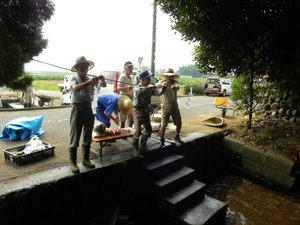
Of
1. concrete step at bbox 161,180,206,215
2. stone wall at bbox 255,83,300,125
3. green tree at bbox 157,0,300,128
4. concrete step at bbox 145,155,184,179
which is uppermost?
green tree at bbox 157,0,300,128

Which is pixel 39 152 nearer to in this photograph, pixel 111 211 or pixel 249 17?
pixel 111 211

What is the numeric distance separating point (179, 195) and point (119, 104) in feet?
7.83

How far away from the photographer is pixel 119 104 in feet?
14.4

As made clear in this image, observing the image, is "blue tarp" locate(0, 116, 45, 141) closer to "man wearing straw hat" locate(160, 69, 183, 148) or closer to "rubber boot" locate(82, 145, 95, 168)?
"rubber boot" locate(82, 145, 95, 168)

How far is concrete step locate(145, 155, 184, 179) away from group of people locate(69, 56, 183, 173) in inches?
13.9

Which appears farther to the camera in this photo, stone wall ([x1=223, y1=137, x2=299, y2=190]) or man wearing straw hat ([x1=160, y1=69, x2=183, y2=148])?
stone wall ([x1=223, y1=137, x2=299, y2=190])

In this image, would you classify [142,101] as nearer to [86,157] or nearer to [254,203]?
[86,157]

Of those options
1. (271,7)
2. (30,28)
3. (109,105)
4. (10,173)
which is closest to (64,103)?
(109,105)

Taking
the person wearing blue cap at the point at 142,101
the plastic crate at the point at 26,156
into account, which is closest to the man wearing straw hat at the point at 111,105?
the person wearing blue cap at the point at 142,101

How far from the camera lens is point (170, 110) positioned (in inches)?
179

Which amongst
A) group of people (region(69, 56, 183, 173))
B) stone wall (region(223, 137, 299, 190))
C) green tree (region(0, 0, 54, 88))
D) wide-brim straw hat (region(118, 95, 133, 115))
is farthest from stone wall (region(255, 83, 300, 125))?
green tree (region(0, 0, 54, 88))

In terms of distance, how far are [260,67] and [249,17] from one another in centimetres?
151

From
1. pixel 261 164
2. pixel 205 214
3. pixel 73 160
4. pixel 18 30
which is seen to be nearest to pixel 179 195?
pixel 205 214

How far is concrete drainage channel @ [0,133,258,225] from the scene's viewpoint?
9.06 ft
